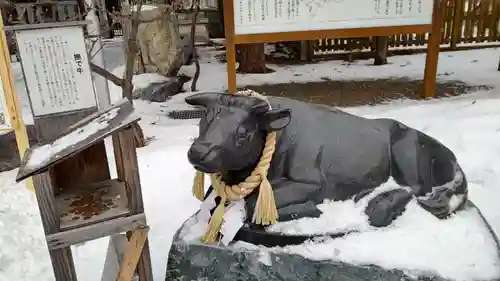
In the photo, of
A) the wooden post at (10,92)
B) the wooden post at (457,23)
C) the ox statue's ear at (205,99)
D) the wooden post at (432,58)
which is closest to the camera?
the ox statue's ear at (205,99)

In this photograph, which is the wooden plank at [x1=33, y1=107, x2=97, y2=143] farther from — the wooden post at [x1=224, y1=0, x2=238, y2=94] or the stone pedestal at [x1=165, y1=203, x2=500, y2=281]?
the stone pedestal at [x1=165, y1=203, x2=500, y2=281]

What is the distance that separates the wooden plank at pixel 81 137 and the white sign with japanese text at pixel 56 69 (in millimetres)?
2001

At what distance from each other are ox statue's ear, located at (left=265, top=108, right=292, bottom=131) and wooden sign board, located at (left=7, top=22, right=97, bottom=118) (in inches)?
91.2

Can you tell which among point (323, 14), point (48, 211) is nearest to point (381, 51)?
point (323, 14)

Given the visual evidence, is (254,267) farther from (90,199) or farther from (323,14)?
(323,14)

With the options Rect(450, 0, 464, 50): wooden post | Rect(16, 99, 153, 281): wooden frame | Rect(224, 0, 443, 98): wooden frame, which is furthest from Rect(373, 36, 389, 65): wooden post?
Rect(16, 99, 153, 281): wooden frame

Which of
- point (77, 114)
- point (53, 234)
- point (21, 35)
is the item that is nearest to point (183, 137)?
point (77, 114)

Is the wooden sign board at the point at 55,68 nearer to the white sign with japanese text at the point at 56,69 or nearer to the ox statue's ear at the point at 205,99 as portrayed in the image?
Result: the white sign with japanese text at the point at 56,69

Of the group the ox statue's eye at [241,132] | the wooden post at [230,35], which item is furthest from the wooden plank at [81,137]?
the wooden post at [230,35]

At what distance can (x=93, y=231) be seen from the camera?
5.84 feet

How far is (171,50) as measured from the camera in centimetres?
734

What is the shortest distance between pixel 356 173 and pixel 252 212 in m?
0.51

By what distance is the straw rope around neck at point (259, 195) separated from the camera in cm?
199

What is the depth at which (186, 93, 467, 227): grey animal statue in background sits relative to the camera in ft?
6.37
